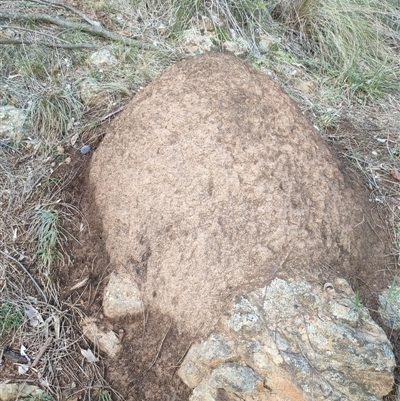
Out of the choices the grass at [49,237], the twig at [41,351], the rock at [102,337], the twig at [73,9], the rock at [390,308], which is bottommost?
the twig at [41,351]

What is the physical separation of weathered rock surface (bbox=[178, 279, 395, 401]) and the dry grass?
21 cm

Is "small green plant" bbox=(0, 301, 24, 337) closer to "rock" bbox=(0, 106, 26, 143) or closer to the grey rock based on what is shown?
the grey rock

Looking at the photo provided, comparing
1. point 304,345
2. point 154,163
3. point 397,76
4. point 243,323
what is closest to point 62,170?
point 154,163

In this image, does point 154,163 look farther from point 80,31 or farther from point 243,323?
point 80,31

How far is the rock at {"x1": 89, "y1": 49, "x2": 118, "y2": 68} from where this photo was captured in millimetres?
3201

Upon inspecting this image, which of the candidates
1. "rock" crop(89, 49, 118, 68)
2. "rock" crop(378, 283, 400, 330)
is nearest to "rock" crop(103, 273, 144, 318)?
"rock" crop(378, 283, 400, 330)

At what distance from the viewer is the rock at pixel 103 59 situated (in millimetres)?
3201

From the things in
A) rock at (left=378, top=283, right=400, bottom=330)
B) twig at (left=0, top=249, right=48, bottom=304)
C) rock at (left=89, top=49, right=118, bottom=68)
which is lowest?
twig at (left=0, top=249, right=48, bottom=304)

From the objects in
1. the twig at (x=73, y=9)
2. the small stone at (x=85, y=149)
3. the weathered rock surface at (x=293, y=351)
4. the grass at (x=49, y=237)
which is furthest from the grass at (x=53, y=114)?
the weathered rock surface at (x=293, y=351)

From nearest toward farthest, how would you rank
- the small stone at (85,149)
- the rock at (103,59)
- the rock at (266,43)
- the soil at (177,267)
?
the soil at (177,267), the small stone at (85,149), the rock at (103,59), the rock at (266,43)

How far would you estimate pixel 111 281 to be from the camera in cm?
210

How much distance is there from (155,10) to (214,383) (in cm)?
283

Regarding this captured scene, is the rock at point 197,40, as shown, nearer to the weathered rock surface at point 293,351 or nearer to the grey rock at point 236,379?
the weathered rock surface at point 293,351

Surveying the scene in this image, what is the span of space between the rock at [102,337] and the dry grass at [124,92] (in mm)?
35
